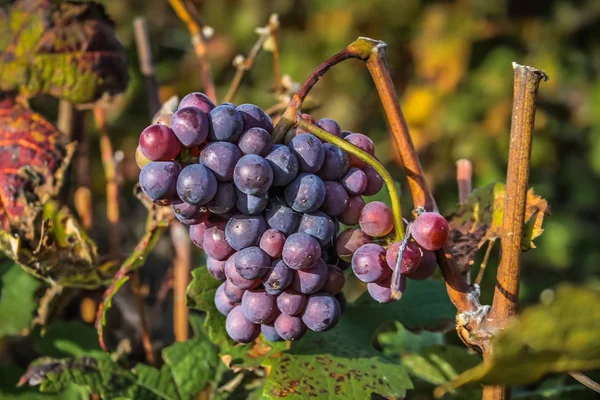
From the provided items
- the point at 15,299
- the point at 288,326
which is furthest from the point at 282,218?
the point at 15,299

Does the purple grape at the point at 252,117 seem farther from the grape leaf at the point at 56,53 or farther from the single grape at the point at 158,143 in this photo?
the grape leaf at the point at 56,53

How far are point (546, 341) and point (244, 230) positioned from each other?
32 cm

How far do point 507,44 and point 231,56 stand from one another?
1287 millimetres

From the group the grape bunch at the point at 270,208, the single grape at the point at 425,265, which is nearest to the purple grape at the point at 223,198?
the grape bunch at the point at 270,208

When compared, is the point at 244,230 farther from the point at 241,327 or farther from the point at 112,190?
the point at 112,190

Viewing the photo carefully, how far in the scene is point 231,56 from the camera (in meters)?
3.31

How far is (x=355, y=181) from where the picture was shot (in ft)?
2.41

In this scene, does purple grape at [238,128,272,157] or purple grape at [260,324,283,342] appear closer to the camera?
purple grape at [238,128,272,157]

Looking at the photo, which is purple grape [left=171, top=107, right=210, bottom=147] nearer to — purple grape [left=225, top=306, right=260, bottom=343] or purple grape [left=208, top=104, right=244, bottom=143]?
purple grape [left=208, top=104, right=244, bottom=143]

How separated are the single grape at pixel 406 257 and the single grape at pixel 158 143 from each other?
0.80 ft

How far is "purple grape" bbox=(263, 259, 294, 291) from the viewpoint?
0.73 metres

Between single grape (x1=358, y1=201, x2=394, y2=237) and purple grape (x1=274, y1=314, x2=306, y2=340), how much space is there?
0.13m

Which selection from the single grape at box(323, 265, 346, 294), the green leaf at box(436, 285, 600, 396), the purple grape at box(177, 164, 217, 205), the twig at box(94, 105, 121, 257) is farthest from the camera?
the twig at box(94, 105, 121, 257)

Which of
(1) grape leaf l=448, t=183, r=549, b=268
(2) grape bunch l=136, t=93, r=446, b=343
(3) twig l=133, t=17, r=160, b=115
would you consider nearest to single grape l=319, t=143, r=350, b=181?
(2) grape bunch l=136, t=93, r=446, b=343
